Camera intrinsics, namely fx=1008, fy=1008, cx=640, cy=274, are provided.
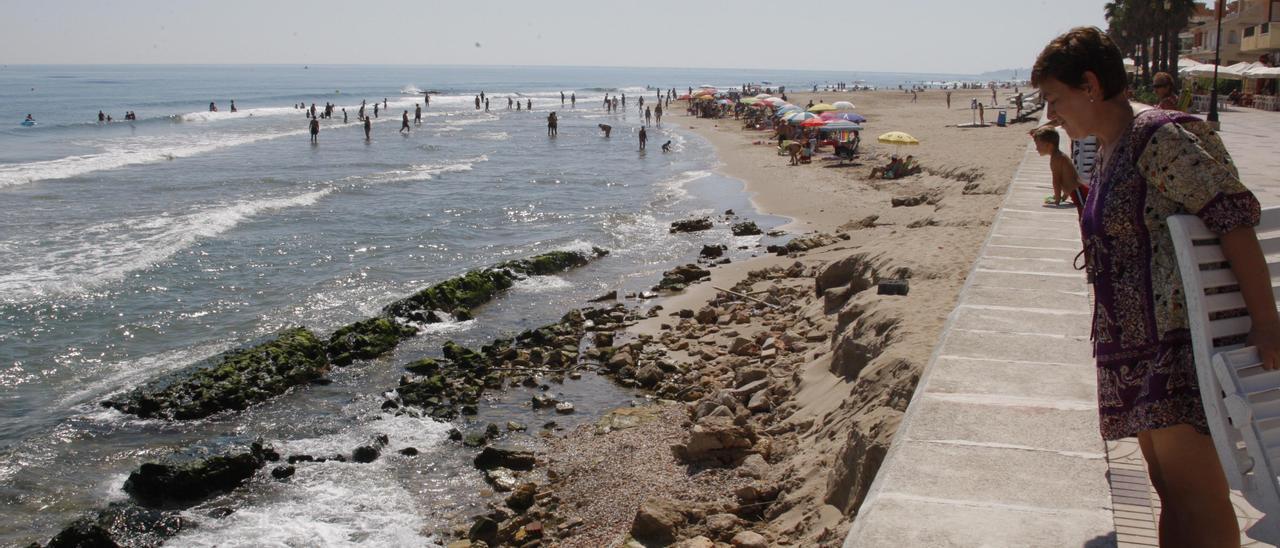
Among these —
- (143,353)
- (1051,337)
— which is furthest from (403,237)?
(1051,337)

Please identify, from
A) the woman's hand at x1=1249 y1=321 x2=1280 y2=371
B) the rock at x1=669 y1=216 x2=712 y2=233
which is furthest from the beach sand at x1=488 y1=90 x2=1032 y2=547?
the rock at x1=669 y1=216 x2=712 y2=233

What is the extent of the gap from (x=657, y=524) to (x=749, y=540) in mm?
887

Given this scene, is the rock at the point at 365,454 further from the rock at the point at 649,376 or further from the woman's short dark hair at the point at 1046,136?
the woman's short dark hair at the point at 1046,136

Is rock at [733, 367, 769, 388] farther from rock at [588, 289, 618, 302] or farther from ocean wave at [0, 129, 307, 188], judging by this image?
ocean wave at [0, 129, 307, 188]

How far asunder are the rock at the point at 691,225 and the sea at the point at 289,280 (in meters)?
0.48

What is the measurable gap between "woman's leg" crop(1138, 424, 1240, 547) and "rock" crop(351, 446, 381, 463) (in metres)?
8.18

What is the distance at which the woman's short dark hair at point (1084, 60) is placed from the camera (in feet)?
9.55

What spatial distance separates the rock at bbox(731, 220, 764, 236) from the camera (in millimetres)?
21531

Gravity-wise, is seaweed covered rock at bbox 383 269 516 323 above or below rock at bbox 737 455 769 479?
below

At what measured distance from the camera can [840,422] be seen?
7703 mm

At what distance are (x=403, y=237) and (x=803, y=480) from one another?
17.3 meters

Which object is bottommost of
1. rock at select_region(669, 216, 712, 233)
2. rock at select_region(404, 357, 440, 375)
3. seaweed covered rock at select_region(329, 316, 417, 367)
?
rock at select_region(404, 357, 440, 375)

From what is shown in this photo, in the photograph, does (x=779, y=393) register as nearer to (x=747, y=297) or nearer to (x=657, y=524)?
(x=657, y=524)

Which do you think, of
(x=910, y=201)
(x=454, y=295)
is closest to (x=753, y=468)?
(x=454, y=295)
